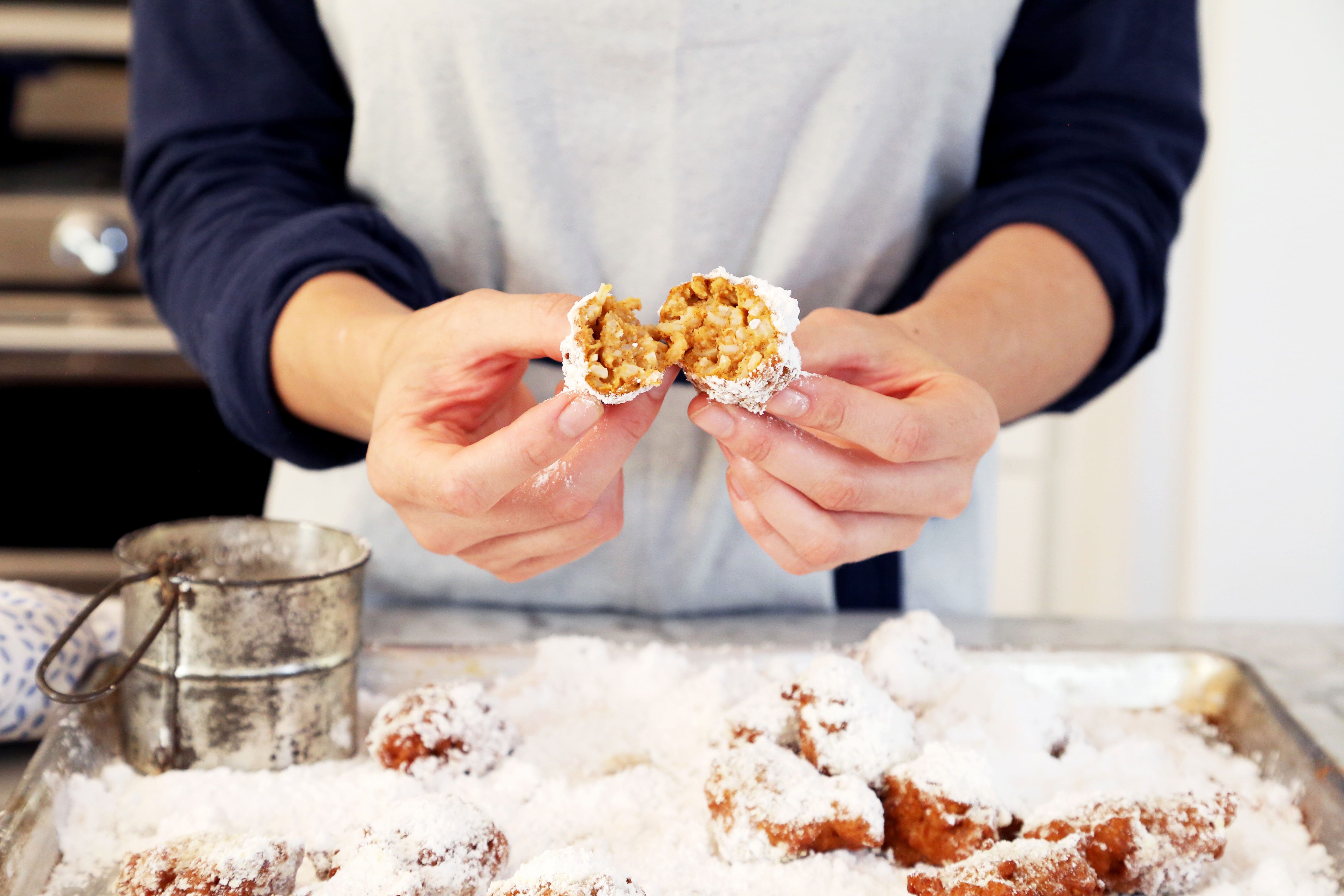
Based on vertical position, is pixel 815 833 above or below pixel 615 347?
below

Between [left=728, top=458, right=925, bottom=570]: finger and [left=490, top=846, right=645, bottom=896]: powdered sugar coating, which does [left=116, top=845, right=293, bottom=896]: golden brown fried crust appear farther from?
[left=728, top=458, right=925, bottom=570]: finger

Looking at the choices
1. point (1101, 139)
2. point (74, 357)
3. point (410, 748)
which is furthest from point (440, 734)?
point (74, 357)

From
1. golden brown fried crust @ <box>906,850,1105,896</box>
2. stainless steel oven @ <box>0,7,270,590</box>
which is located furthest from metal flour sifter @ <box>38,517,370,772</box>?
stainless steel oven @ <box>0,7,270,590</box>

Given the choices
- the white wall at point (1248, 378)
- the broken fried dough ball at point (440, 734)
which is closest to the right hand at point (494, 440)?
the broken fried dough ball at point (440, 734)

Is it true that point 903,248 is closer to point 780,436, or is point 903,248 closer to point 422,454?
point 780,436

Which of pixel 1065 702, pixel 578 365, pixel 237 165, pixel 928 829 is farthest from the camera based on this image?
pixel 237 165

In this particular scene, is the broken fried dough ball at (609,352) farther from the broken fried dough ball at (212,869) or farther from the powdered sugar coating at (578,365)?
the broken fried dough ball at (212,869)

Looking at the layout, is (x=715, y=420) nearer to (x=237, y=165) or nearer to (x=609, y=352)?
(x=609, y=352)
